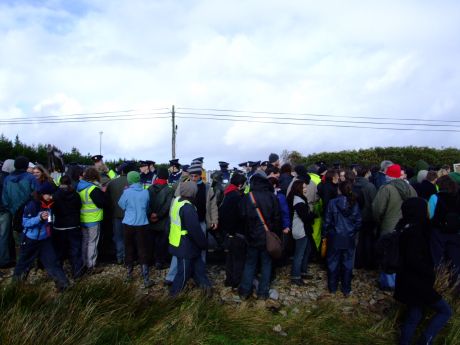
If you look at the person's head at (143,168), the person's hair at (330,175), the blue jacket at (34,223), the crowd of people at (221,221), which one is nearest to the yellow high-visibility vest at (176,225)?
the crowd of people at (221,221)

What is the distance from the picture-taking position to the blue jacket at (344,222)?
5969mm

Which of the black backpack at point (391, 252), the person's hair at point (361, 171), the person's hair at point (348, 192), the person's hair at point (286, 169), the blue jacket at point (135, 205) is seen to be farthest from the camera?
the person's hair at point (361, 171)

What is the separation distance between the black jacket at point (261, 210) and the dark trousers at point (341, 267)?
1020 mm

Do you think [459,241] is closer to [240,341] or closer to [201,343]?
[240,341]

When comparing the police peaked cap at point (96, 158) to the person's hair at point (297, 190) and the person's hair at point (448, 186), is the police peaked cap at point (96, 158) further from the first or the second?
the person's hair at point (448, 186)

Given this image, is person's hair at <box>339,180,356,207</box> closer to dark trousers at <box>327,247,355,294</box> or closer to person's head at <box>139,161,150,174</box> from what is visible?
dark trousers at <box>327,247,355,294</box>

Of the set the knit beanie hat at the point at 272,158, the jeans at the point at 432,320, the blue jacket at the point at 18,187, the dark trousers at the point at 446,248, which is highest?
the knit beanie hat at the point at 272,158

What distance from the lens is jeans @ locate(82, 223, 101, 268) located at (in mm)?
6867

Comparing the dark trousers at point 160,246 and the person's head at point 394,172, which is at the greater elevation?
the person's head at point 394,172

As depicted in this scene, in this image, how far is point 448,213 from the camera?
5.70 m

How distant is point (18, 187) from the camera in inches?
267

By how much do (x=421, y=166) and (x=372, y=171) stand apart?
1.42 meters

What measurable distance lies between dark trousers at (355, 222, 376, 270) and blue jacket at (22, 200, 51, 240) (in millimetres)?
5429

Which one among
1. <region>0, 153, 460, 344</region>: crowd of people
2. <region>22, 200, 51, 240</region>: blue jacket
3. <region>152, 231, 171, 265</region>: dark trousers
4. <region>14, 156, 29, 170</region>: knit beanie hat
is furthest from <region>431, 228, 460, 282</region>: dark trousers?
<region>14, 156, 29, 170</region>: knit beanie hat
